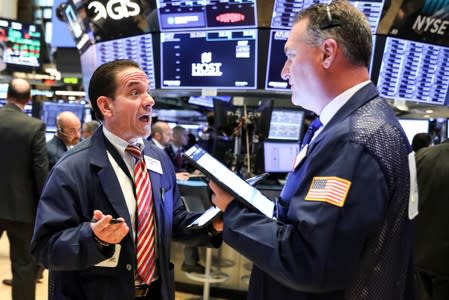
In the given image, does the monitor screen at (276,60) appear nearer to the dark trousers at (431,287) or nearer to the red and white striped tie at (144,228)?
the dark trousers at (431,287)

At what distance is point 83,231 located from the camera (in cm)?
145

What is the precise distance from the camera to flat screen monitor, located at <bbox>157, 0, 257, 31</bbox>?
13.4ft

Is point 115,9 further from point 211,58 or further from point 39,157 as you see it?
point 39,157

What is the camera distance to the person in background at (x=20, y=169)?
373 cm

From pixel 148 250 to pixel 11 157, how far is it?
103 inches

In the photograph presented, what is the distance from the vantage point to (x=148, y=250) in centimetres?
166

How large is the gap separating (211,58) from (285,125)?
1.06m

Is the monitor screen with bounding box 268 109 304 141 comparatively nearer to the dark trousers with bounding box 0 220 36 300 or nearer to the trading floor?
the trading floor

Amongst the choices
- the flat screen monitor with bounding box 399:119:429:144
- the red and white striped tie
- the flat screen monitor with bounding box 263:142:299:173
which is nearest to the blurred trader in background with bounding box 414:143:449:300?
the red and white striped tie

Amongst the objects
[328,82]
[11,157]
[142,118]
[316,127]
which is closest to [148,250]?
[142,118]

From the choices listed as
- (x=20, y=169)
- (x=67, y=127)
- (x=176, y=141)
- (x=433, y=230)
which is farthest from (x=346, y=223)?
(x=176, y=141)

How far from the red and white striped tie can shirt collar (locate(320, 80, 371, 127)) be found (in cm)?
74

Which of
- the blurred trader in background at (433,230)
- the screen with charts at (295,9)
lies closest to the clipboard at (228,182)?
the blurred trader in background at (433,230)

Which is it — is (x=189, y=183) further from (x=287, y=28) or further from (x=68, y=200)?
(x=68, y=200)
